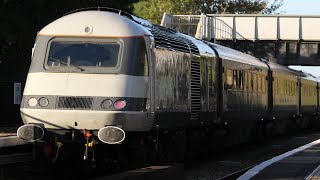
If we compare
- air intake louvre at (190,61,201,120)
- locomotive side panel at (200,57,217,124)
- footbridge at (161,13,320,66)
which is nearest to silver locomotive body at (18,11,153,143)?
air intake louvre at (190,61,201,120)

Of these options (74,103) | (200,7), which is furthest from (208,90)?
(200,7)

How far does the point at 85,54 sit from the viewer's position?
441 inches

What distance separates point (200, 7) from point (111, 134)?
62.6m

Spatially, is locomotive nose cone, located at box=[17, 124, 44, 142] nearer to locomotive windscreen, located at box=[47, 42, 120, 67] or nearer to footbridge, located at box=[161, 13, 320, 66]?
locomotive windscreen, located at box=[47, 42, 120, 67]

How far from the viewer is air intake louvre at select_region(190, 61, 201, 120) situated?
14.2 meters

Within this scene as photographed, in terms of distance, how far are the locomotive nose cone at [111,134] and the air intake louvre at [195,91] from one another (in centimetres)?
385

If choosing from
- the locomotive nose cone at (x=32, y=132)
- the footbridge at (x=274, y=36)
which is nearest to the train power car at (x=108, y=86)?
the locomotive nose cone at (x=32, y=132)

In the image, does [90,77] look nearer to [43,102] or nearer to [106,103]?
[106,103]

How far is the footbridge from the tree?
2533 centimetres

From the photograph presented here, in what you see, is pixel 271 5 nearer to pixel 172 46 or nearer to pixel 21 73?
pixel 21 73

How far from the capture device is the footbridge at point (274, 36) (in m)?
44.3

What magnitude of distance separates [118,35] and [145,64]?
2.43 feet

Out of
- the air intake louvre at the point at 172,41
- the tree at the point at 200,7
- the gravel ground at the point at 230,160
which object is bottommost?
the gravel ground at the point at 230,160

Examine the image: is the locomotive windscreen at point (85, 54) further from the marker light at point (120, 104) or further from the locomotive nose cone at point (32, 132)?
the locomotive nose cone at point (32, 132)
